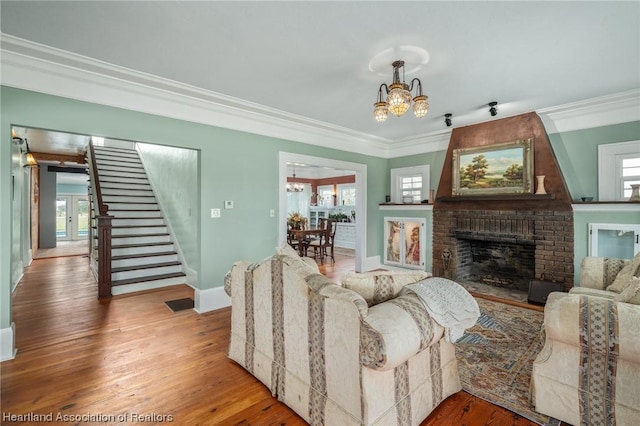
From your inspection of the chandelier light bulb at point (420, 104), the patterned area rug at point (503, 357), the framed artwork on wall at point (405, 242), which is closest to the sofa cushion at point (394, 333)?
the patterned area rug at point (503, 357)

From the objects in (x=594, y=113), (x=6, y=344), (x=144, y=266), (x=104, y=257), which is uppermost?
(x=594, y=113)

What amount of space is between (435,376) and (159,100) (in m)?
3.77

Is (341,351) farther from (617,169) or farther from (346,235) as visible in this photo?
(346,235)

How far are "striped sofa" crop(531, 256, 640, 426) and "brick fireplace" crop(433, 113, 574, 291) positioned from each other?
9.28ft

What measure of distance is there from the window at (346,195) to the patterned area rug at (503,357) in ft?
21.9

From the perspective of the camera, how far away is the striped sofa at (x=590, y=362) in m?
1.56

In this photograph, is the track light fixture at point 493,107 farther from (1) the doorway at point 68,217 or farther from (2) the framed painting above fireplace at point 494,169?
(1) the doorway at point 68,217

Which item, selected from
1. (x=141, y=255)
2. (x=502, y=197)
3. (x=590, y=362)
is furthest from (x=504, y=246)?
(x=141, y=255)

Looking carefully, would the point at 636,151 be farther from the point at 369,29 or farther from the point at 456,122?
the point at 369,29

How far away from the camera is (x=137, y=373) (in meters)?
2.36

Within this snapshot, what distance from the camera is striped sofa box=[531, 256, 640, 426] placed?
1.56 metres

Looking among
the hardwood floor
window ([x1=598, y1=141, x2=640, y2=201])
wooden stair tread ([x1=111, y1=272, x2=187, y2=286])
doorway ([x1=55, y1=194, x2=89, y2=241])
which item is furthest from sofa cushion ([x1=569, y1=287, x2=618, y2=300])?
doorway ([x1=55, y1=194, x2=89, y2=241])

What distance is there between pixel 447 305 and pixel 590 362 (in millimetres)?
802

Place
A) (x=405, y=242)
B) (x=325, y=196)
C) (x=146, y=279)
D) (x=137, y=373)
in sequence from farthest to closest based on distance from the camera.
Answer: (x=325, y=196), (x=405, y=242), (x=146, y=279), (x=137, y=373)
